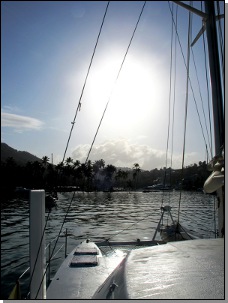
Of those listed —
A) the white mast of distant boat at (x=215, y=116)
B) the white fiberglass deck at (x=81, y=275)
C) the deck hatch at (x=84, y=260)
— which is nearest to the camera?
the white mast of distant boat at (x=215, y=116)

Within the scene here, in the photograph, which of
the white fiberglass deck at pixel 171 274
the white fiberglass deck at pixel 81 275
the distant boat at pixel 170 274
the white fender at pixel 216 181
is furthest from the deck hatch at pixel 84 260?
the white fender at pixel 216 181

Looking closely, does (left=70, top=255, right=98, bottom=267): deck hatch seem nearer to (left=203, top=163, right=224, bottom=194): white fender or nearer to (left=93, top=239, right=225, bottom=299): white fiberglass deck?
(left=93, top=239, right=225, bottom=299): white fiberglass deck

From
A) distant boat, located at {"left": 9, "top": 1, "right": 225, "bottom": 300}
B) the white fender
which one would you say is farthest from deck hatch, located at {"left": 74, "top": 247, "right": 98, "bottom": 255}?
the white fender

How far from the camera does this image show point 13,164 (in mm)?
129500

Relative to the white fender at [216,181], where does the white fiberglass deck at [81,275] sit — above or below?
below

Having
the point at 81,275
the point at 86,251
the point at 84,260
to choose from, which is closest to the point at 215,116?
the point at 81,275

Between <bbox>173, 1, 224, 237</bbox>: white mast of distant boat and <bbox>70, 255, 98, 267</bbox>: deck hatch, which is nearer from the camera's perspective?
<bbox>173, 1, 224, 237</bbox>: white mast of distant boat

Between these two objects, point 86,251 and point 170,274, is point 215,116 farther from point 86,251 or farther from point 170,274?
point 86,251

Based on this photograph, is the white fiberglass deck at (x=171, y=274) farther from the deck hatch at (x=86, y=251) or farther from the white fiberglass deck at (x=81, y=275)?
the deck hatch at (x=86, y=251)

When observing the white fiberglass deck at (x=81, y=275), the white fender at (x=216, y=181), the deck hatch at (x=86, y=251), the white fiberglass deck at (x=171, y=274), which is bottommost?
the deck hatch at (x=86, y=251)

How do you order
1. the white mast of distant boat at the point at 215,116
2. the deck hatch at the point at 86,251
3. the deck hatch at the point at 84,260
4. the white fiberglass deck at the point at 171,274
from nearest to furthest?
the white fiberglass deck at the point at 171,274 → the white mast of distant boat at the point at 215,116 → the deck hatch at the point at 84,260 → the deck hatch at the point at 86,251

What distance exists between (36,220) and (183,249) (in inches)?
125

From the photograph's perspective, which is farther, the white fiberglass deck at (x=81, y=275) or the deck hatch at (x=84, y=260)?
the deck hatch at (x=84, y=260)

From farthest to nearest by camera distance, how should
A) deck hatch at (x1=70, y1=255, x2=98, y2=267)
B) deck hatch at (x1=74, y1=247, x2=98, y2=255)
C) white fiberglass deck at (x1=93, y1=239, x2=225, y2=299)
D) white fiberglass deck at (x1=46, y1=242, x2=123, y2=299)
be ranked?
deck hatch at (x1=74, y1=247, x2=98, y2=255) < deck hatch at (x1=70, y1=255, x2=98, y2=267) < white fiberglass deck at (x1=46, y1=242, x2=123, y2=299) < white fiberglass deck at (x1=93, y1=239, x2=225, y2=299)
